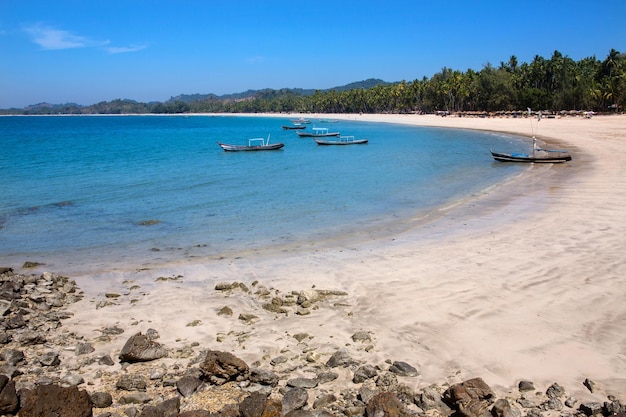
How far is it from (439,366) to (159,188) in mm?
23437

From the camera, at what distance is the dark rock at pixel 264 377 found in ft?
21.0

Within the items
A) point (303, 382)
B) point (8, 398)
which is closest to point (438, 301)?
point (303, 382)

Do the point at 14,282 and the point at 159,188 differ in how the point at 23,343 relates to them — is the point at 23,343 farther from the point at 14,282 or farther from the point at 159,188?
the point at 159,188

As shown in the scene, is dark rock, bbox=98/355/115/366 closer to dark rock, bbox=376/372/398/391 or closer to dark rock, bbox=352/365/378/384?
dark rock, bbox=352/365/378/384

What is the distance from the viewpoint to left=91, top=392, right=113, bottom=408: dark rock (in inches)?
234

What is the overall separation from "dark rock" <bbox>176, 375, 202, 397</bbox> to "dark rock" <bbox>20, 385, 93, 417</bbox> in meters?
1.09

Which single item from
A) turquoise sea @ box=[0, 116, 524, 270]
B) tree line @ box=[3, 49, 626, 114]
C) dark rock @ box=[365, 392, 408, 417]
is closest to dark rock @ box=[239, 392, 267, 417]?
dark rock @ box=[365, 392, 408, 417]

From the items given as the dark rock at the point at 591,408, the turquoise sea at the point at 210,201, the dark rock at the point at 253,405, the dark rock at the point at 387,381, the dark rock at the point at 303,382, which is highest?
the dark rock at the point at 253,405

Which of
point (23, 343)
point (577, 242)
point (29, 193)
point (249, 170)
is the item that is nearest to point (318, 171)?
point (249, 170)

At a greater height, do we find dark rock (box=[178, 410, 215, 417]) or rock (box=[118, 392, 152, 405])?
dark rock (box=[178, 410, 215, 417])

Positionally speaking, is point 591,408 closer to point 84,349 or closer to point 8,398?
point 8,398

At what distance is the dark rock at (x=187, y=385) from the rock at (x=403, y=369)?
2.74 meters

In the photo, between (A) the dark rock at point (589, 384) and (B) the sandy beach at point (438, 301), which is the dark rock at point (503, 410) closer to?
(B) the sandy beach at point (438, 301)

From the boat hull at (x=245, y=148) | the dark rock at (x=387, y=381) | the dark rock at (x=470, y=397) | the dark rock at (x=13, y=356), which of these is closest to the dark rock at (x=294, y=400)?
the dark rock at (x=387, y=381)
